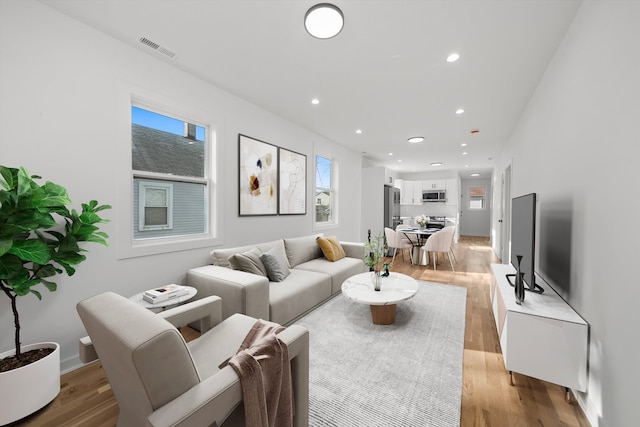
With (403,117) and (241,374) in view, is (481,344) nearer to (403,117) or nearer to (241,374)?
(241,374)

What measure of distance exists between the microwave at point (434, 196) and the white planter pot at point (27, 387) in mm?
9817

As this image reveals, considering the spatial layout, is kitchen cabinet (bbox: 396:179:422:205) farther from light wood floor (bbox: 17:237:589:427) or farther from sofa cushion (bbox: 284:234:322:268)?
light wood floor (bbox: 17:237:589:427)

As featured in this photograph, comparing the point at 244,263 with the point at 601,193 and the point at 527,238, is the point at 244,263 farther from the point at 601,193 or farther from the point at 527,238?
the point at 601,193

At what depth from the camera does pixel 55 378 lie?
1713 millimetres

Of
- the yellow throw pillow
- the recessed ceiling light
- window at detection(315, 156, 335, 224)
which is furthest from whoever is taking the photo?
window at detection(315, 156, 335, 224)

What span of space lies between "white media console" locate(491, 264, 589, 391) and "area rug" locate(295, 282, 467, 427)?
1.53 feet

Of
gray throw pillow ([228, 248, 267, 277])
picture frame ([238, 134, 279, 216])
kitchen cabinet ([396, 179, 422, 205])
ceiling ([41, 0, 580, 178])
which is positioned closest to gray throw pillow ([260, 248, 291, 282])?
gray throw pillow ([228, 248, 267, 277])

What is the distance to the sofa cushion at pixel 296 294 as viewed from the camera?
8.43 feet

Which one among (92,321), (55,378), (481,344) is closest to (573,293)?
(481,344)

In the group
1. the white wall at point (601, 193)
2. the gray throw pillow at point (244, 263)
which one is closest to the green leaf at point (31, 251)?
the gray throw pillow at point (244, 263)

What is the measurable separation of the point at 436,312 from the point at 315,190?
113 inches

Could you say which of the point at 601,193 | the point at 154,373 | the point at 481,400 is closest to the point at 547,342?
the point at 481,400

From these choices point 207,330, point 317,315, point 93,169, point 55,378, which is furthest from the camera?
point 317,315

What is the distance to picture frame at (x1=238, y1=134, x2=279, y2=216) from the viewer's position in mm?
3404
